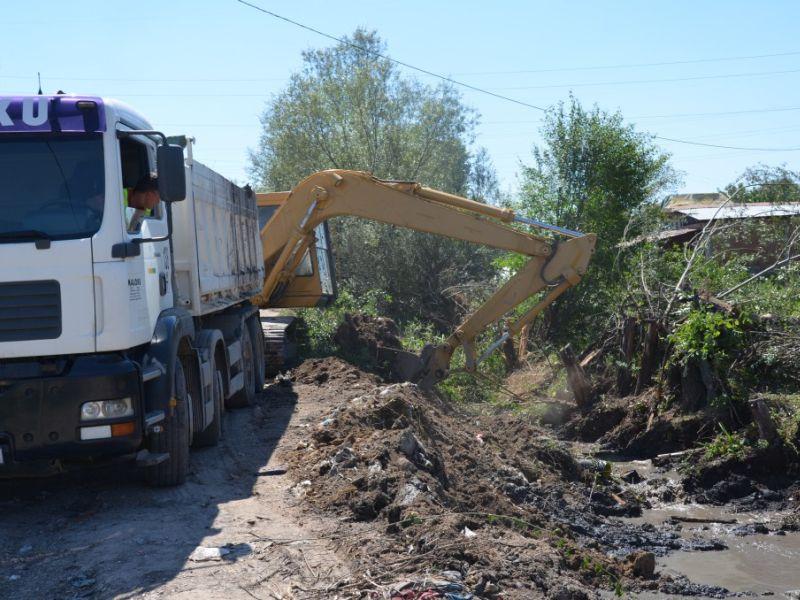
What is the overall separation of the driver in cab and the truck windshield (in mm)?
368

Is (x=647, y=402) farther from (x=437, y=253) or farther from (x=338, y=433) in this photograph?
(x=437, y=253)

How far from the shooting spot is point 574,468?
10969 millimetres

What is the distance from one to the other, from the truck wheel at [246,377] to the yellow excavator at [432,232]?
142 cm

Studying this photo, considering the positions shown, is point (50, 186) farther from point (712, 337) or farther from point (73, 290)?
point (712, 337)

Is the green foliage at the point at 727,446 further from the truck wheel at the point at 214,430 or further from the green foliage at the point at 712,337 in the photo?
the truck wheel at the point at 214,430

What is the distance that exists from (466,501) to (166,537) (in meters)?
2.70

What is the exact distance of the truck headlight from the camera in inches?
258

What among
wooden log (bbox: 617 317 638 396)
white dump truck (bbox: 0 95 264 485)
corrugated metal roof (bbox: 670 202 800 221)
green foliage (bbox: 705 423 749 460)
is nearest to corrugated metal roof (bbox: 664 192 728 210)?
corrugated metal roof (bbox: 670 202 800 221)

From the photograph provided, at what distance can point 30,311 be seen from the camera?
6547 millimetres

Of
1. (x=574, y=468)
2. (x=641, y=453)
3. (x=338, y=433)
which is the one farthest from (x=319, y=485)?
(x=641, y=453)

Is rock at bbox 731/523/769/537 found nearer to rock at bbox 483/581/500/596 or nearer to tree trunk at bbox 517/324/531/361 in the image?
rock at bbox 483/581/500/596

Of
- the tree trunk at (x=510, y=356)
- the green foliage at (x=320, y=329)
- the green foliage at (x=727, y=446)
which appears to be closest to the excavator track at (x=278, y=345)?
the green foliage at (x=320, y=329)

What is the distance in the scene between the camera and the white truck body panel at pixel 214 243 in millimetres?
9203

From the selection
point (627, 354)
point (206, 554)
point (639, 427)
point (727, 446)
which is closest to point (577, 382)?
point (627, 354)
